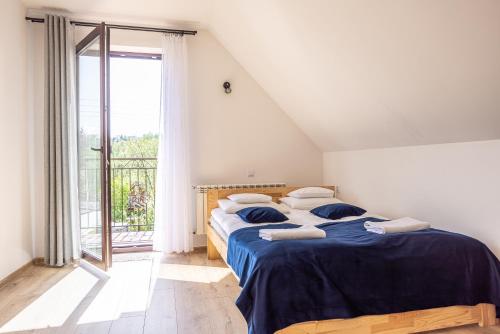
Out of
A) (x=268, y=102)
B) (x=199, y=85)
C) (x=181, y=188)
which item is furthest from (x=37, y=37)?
(x=268, y=102)

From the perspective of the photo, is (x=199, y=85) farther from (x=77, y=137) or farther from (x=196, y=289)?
(x=196, y=289)

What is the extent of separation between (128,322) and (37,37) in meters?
2.95

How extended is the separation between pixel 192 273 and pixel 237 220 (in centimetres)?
71

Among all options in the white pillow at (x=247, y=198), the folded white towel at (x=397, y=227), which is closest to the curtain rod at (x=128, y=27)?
the white pillow at (x=247, y=198)

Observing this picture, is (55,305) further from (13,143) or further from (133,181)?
(133,181)

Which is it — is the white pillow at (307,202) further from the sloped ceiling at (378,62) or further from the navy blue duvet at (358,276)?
the navy blue duvet at (358,276)

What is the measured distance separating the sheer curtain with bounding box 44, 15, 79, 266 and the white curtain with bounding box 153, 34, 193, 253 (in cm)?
82

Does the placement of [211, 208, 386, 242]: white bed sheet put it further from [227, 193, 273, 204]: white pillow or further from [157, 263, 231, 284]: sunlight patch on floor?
[157, 263, 231, 284]: sunlight patch on floor

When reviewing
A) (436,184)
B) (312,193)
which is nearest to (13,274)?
(312,193)

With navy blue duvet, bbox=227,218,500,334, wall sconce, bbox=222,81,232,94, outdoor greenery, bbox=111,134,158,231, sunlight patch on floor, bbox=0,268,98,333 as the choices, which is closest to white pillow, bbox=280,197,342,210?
navy blue duvet, bbox=227,218,500,334

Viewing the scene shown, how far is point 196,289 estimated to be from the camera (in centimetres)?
266

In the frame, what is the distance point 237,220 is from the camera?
278cm

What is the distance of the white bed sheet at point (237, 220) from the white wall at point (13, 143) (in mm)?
1751

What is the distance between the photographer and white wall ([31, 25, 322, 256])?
3.86 metres
